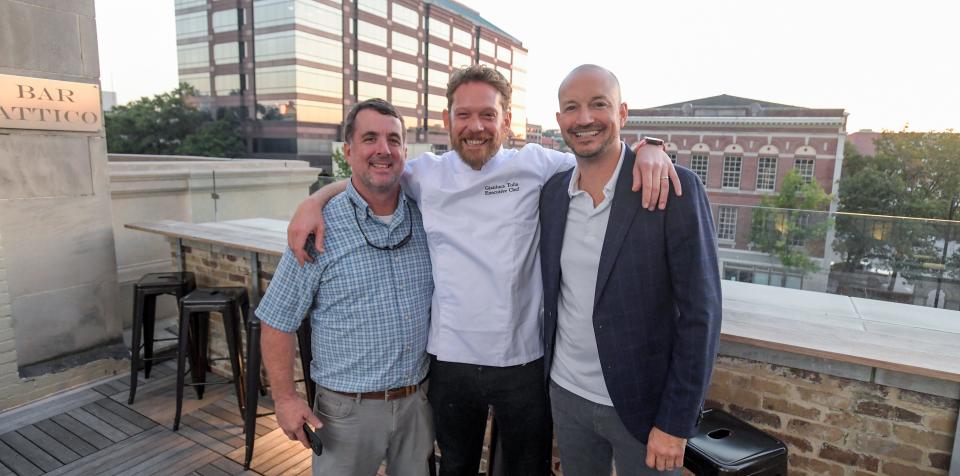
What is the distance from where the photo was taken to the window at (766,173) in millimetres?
36469

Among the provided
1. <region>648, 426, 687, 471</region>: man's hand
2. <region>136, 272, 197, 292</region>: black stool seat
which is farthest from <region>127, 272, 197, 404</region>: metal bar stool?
<region>648, 426, 687, 471</region>: man's hand

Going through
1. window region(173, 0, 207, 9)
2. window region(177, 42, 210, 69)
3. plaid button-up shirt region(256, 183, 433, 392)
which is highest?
window region(173, 0, 207, 9)

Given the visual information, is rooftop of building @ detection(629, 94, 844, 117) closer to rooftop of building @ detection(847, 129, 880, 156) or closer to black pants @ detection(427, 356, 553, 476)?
rooftop of building @ detection(847, 129, 880, 156)

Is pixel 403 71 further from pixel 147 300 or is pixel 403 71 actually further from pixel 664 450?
pixel 664 450

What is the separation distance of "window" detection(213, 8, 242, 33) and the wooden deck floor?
143 ft

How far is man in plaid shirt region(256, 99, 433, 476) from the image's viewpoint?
1726mm

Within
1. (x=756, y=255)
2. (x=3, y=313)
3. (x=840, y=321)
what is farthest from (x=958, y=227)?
(x=3, y=313)

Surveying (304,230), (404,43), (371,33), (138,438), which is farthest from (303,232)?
(404,43)

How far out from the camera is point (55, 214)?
371cm

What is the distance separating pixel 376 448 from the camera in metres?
1.81

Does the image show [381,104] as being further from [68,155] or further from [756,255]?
[756,255]

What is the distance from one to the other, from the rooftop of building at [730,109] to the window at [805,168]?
3267 mm

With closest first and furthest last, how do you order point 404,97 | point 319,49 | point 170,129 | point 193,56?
point 319,49
point 170,129
point 193,56
point 404,97

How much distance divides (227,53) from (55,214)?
43.2 meters
